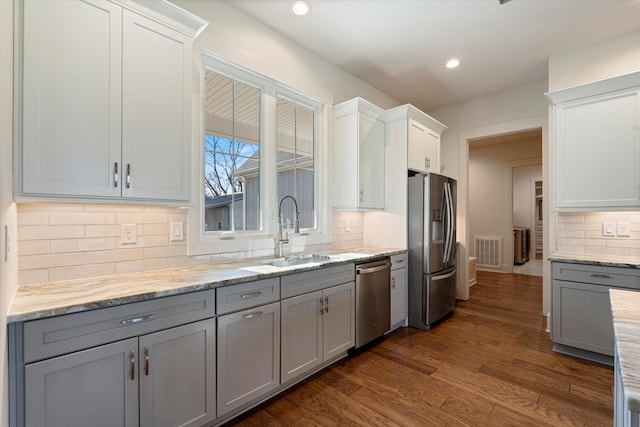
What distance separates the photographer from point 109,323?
52.9 inches

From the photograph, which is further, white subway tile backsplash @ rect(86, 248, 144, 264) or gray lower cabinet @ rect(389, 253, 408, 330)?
gray lower cabinet @ rect(389, 253, 408, 330)

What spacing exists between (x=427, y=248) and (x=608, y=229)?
1727 millimetres

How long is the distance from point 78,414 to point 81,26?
183cm

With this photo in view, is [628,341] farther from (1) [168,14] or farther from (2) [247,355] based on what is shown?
(1) [168,14]

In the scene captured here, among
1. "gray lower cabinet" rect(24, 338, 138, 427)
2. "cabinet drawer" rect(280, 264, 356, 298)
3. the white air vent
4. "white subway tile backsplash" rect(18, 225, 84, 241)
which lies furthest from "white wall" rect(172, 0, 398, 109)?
the white air vent

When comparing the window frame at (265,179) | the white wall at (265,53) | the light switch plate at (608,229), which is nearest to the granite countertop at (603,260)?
the light switch plate at (608,229)

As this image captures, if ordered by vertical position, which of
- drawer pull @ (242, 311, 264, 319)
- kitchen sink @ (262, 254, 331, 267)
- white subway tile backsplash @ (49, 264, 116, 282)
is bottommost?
drawer pull @ (242, 311, 264, 319)

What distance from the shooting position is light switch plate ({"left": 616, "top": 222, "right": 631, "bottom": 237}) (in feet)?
9.40

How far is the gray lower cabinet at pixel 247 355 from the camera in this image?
1.74 metres

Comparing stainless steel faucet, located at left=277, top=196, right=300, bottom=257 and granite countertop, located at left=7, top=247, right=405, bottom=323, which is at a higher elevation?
stainless steel faucet, located at left=277, top=196, right=300, bottom=257

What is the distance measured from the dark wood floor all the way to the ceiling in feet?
9.96

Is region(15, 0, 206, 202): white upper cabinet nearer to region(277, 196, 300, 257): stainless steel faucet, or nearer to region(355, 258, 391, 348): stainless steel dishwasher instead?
region(277, 196, 300, 257): stainless steel faucet

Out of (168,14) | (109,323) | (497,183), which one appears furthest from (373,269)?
(497,183)

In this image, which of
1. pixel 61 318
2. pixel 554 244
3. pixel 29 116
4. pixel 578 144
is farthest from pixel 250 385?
pixel 578 144
